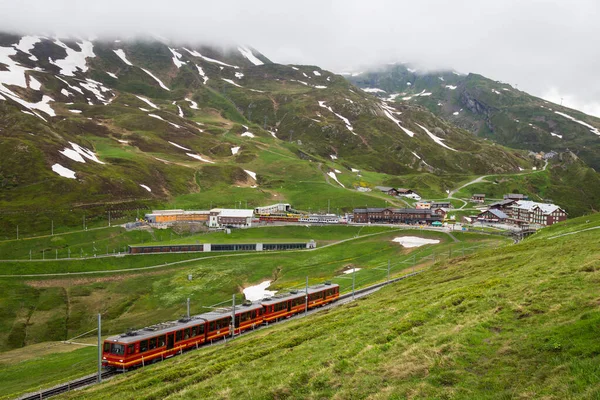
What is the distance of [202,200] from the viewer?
16038 centimetres

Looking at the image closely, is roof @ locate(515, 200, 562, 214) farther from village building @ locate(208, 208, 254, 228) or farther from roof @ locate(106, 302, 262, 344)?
roof @ locate(106, 302, 262, 344)

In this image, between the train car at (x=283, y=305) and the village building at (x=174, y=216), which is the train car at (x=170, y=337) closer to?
the train car at (x=283, y=305)

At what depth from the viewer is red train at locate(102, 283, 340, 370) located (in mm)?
40406

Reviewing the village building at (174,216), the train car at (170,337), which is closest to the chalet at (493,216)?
the village building at (174,216)

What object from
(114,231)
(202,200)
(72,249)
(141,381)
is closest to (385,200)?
(202,200)

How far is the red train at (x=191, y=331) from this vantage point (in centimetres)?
4041

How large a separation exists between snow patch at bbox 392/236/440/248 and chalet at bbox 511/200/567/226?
52.4 meters

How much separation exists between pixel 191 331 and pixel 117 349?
824cm

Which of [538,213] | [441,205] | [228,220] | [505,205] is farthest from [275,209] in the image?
[538,213]

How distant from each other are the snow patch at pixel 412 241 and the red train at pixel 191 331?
57685 millimetres

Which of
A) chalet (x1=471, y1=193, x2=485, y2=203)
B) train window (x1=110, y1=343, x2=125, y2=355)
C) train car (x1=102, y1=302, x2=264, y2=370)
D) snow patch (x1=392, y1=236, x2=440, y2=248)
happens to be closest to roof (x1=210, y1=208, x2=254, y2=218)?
snow patch (x1=392, y1=236, x2=440, y2=248)

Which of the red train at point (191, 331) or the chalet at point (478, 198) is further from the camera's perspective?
the chalet at point (478, 198)

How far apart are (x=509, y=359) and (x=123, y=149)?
204m

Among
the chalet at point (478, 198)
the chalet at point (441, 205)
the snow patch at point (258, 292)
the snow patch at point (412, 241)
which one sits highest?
the chalet at point (478, 198)
